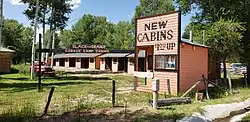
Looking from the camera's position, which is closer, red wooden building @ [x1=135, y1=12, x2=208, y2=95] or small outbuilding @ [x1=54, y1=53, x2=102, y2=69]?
red wooden building @ [x1=135, y1=12, x2=208, y2=95]

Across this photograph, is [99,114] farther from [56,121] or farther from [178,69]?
[178,69]

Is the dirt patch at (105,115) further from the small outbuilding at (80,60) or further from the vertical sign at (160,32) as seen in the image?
the small outbuilding at (80,60)

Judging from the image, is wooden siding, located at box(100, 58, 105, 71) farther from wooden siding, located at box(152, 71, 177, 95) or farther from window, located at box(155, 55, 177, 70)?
wooden siding, located at box(152, 71, 177, 95)

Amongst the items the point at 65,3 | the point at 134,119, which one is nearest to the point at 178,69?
the point at 134,119

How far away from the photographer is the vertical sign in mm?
16422

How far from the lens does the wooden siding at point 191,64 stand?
16.7 metres

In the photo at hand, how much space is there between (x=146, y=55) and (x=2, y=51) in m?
22.4

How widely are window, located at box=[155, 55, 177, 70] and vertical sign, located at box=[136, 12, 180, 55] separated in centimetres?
27

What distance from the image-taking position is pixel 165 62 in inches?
668

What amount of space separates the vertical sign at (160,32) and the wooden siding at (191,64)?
68 cm

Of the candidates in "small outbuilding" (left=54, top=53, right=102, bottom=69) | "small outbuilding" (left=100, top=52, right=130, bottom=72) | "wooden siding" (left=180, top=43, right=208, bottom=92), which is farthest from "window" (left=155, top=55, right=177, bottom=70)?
"small outbuilding" (left=54, top=53, right=102, bottom=69)

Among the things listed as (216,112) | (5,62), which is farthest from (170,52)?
(5,62)

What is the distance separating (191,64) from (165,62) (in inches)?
63.4

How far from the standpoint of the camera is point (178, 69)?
16297 mm
